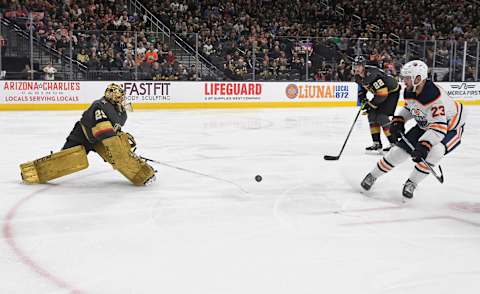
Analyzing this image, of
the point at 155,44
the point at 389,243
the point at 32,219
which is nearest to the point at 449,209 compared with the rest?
the point at 389,243

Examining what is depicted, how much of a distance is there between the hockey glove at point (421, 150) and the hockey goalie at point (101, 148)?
7.02 ft

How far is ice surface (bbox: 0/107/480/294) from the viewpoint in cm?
271

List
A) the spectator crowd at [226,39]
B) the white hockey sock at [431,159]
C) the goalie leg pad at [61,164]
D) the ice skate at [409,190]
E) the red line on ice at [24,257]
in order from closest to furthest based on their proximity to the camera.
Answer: the red line on ice at [24,257]
the white hockey sock at [431,159]
the ice skate at [409,190]
the goalie leg pad at [61,164]
the spectator crowd at [226,39]

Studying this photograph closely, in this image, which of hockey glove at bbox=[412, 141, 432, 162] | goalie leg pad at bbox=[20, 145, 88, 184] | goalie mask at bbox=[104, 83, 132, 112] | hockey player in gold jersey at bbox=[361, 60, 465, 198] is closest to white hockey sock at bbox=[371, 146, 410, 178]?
hockey player in gold jersey at bbox=[361, 60, 465, 198]

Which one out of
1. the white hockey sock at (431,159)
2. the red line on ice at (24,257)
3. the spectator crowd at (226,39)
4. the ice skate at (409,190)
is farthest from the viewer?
the spectator crowd at (226,39)

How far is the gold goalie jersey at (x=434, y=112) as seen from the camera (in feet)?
13.7

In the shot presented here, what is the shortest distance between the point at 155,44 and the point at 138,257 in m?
11.3

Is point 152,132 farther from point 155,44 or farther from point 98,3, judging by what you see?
point 98,3

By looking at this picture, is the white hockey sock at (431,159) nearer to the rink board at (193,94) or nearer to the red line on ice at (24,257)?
the red line on ice at (24,257)

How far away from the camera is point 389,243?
3322mm

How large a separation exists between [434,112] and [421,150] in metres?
0.30

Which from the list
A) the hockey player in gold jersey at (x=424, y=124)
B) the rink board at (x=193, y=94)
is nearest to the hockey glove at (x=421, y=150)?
the hockey player in gold jersey at (x=424, y=124)

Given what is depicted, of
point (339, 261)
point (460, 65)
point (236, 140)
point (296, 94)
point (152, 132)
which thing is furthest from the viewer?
point (460, 65)

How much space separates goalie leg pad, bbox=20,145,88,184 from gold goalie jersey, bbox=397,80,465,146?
8.66 feet
